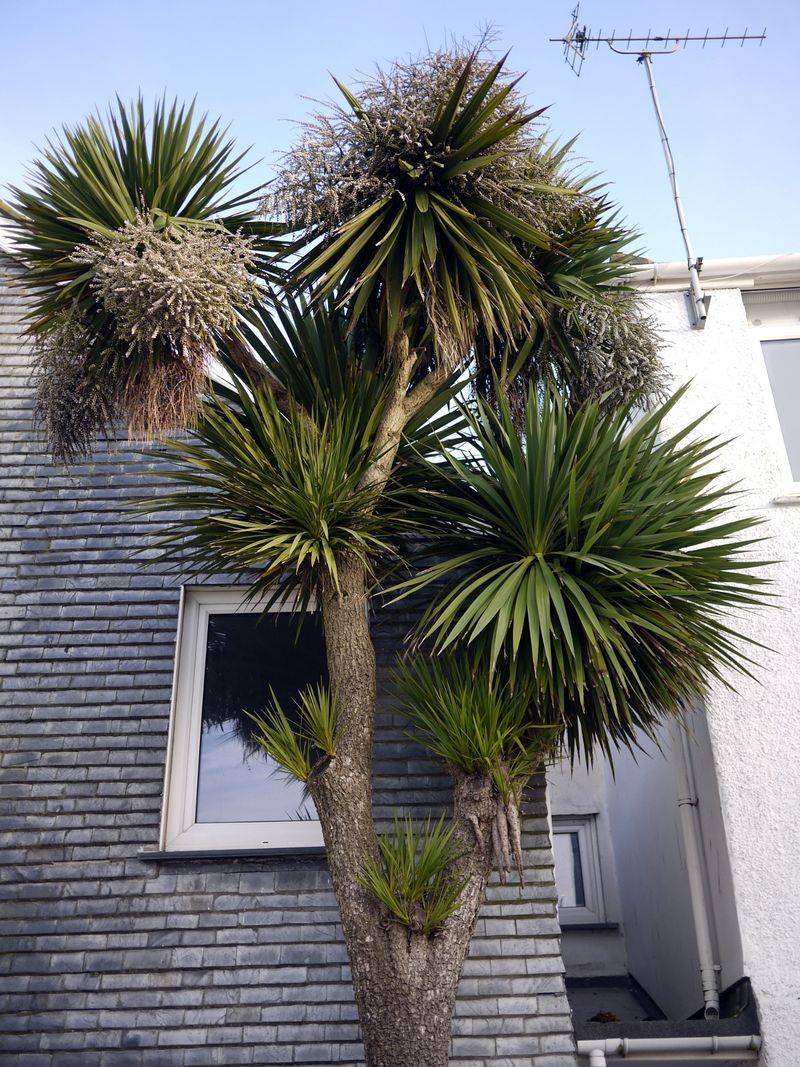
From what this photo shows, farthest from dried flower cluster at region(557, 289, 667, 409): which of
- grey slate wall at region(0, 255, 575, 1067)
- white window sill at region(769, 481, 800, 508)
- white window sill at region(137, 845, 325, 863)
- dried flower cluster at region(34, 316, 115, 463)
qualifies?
white window sill at region(137, 845, 325, 863)

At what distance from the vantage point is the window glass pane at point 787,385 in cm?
631

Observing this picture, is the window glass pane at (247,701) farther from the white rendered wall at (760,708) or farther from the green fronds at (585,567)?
the white rendered wall at (760,708)

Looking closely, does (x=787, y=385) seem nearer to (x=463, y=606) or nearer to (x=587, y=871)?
(x=463, y=606)

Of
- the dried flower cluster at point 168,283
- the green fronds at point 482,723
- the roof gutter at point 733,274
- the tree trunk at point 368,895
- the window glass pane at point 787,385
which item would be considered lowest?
the tree trunk at point 368,895

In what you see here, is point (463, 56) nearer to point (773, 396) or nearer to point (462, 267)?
point (462, 267)

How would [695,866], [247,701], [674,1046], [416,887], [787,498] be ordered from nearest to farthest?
1. [416,887]
2. [674,1046]
3. [247,701]
4. [695,866]
5. [787,498]

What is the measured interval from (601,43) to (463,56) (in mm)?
2691

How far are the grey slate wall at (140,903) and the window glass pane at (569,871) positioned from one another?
132 inches

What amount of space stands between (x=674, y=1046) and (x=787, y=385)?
3986 millimetres

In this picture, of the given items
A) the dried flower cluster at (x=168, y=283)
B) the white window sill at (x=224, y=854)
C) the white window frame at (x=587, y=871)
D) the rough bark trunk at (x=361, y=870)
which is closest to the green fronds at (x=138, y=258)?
the dried flower cluster at (x=168, y=283)

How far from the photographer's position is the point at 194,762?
5297 mm

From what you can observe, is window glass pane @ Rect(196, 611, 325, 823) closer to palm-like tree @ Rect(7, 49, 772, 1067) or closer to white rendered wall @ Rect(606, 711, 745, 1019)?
palm-like tree @ Rect(7, 49, 772, 1067)

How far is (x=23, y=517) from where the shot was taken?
19.8 ft

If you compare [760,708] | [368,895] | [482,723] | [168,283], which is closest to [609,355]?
[760,708]
